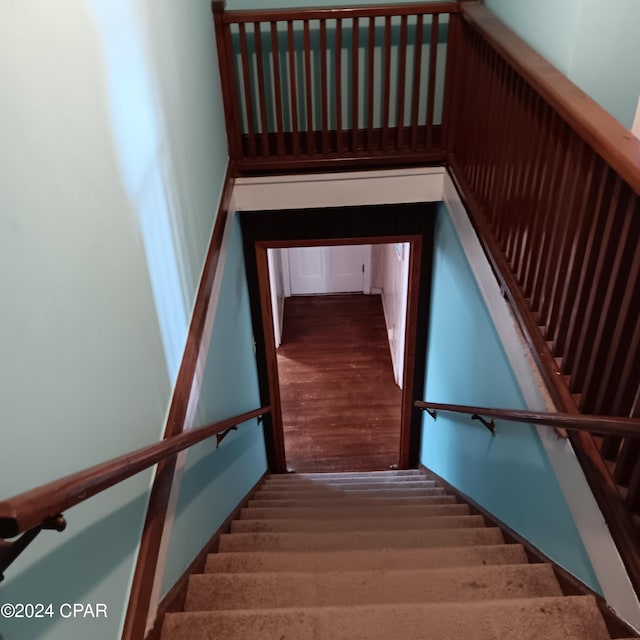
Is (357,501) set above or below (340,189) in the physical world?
below

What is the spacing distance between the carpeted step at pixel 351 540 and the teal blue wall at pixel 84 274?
844 mm

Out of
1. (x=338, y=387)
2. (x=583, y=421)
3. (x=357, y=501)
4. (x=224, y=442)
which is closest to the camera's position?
(x=583, y=421)

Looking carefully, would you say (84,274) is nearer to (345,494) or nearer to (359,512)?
(359,512)

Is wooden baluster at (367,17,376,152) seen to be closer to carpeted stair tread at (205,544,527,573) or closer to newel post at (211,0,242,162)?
newel post at (211,0,242,162)

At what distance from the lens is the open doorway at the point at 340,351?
16.3ft

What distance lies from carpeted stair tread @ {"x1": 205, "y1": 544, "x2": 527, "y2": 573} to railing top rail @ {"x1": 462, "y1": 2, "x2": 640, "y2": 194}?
1433 mm

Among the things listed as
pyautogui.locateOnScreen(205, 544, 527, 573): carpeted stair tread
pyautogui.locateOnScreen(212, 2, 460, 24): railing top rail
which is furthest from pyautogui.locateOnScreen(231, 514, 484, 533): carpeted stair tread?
pyautogui.locateOnScreen(212, 2, 460, 24): railing top rail

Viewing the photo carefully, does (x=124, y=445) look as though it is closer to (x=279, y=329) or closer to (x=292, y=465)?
(x=292, y=465)

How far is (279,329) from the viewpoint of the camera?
647 cm

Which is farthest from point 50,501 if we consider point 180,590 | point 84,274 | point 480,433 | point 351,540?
point 480,433

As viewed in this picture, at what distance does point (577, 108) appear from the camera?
1.45 meters

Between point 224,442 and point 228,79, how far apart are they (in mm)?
1905

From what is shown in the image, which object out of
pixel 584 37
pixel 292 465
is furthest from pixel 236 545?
pixel 292 465

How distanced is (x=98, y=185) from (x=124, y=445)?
62 cm
